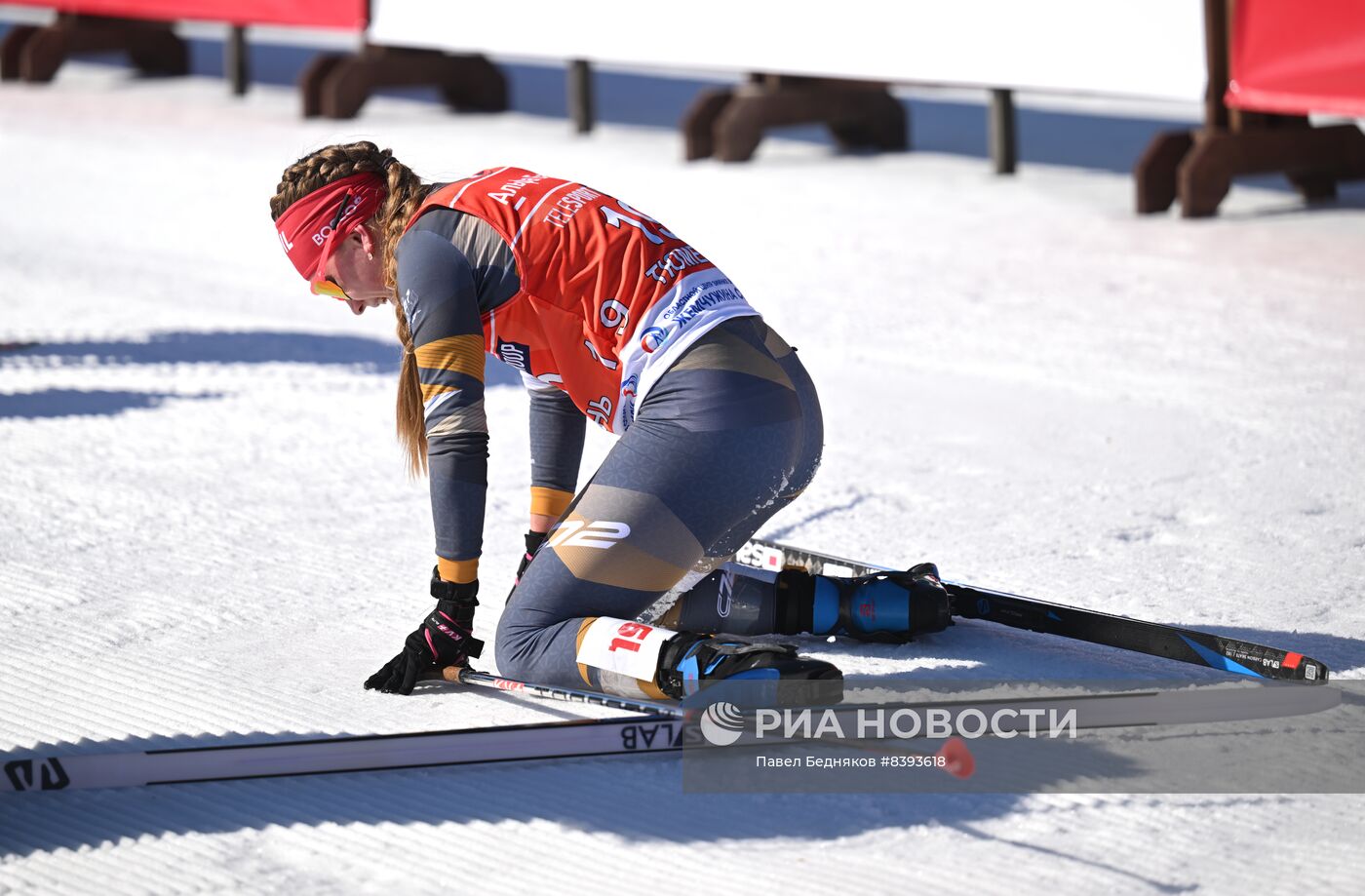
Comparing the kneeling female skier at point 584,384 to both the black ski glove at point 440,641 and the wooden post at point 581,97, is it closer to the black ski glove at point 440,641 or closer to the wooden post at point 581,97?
the black ski glove at point 440,641

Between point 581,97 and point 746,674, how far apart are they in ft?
26.4

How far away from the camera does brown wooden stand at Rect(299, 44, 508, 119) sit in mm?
10922

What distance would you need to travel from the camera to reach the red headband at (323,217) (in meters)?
3.06

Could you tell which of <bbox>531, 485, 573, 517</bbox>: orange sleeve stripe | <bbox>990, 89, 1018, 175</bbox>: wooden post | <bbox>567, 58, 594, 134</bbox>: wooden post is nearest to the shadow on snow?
<bbox>531, 485, 573, 517</bbox>: orange sleeve stripe

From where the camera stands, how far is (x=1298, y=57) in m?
7.24

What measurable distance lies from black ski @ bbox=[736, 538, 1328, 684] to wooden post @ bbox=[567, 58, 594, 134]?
706cm

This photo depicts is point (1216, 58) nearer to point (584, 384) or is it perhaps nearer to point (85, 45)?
point (584, 384)

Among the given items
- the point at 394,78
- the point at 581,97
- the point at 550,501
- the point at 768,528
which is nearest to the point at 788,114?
the point at 581,97

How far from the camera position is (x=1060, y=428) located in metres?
5.00

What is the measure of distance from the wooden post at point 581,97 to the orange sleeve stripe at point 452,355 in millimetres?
A: 7598

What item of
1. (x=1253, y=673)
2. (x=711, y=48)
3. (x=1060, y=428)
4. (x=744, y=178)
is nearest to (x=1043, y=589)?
(x=1253, y=673)

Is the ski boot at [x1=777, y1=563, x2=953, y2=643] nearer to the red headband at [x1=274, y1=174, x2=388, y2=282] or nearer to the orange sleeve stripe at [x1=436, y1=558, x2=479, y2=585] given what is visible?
Answer: the orange sleeve stripe at [x1=436, y1=558, x2=479, y2=585]

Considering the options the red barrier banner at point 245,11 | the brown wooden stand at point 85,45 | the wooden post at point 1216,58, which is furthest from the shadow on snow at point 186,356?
the brown wooden stand at point 85,45

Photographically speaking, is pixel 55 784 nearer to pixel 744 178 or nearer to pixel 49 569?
pixel 49 569
